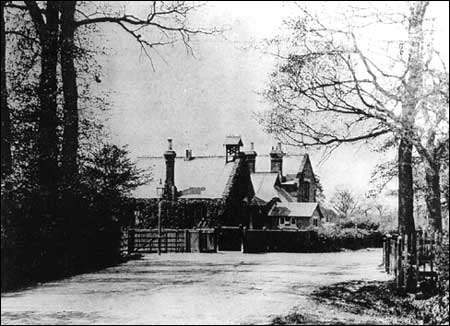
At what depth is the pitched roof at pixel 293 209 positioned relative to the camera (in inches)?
1117

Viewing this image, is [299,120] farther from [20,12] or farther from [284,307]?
[20,12]

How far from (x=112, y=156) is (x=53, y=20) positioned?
411 cm

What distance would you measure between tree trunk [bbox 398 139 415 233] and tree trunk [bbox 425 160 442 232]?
1047 mm

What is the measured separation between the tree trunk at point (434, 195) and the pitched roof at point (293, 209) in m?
15.6

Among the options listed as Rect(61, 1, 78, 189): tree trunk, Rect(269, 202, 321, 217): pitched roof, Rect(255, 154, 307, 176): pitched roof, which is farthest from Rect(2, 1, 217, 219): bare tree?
Rect(269, 202, 321, 217): pitched roof

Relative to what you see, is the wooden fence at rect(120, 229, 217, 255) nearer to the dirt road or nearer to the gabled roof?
the gabled roof

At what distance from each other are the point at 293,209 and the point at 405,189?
720 inches

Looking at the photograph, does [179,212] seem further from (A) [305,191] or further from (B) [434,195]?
(B) [434,195]

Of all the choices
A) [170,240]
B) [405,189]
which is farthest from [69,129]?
[170,240]

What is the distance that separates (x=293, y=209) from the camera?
104ft

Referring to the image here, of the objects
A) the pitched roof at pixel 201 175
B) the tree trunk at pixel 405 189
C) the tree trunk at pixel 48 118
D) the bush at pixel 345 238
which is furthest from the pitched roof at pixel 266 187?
the tree trunk at pixel 48 118

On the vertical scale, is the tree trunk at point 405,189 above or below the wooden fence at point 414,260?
above

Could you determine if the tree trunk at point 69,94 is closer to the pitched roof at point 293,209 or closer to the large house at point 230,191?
the large house at point 230,191

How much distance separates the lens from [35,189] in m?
12.7
